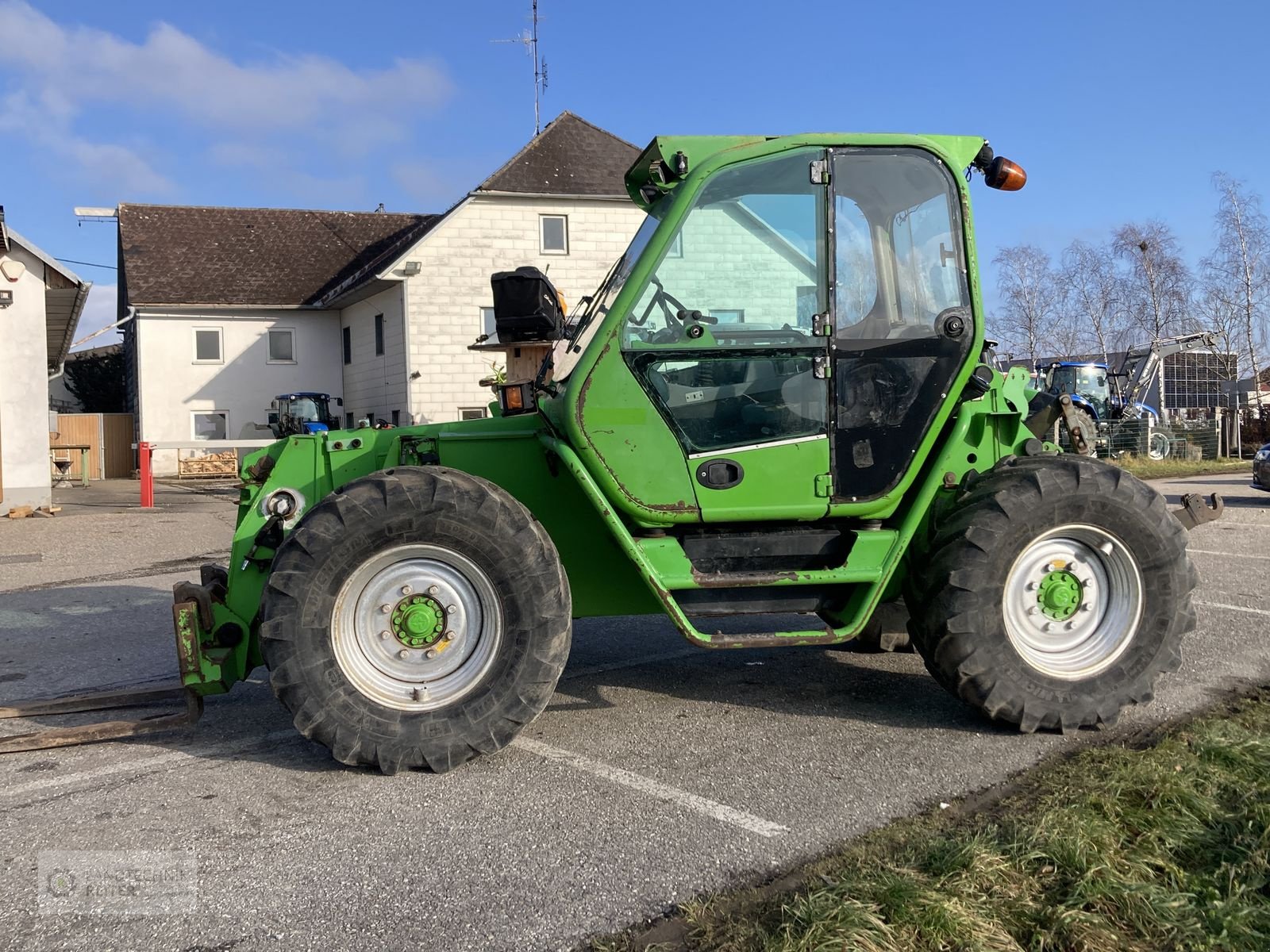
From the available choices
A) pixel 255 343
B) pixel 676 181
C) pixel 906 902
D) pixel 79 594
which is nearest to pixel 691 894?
pixel 906 902

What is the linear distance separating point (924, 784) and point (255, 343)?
34174 mm

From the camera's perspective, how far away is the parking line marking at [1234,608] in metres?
7.59

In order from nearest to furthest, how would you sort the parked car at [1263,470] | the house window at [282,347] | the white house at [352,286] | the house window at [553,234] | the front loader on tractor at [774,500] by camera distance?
→ 1. the front loader on tractor at [774,500]
2. the parked car at [1263,470]
3. the white house at [352,286]
4. the house window at [553,234]
5. the house window at [282,347]

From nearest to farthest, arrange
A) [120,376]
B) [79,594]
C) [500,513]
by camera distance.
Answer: [500,513]
[79,594]
[120,376]

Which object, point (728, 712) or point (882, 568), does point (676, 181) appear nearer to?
point (882, 568)

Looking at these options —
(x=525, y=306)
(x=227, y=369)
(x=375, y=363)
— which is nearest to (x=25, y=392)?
(x=375, y=363)

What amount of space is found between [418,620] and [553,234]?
26511 mm

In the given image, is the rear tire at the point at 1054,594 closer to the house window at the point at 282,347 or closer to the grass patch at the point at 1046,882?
the grass patch at the point at 1046,882

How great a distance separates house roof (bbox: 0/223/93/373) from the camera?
716 inches

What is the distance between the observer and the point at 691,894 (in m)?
3.26

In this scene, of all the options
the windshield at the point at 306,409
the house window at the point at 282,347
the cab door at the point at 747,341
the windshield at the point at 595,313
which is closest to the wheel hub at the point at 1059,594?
the cab door at the point at 747,341

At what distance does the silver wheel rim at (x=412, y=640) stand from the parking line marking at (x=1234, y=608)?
19.5 ft

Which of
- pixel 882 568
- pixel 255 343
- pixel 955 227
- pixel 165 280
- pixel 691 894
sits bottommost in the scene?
pixel 691 894
